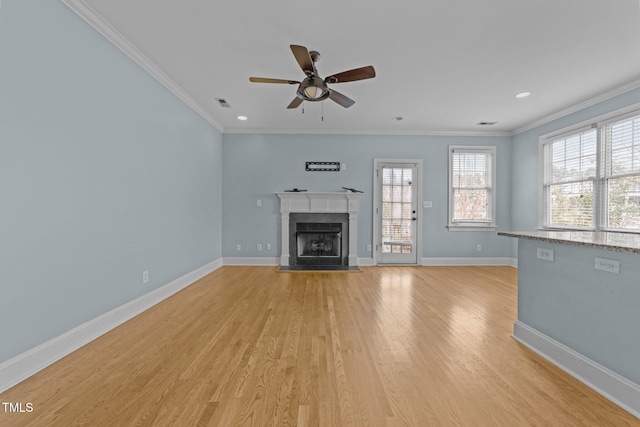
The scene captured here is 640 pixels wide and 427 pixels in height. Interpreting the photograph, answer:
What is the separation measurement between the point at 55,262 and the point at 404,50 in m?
3.53

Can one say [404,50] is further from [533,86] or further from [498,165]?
[498,165]

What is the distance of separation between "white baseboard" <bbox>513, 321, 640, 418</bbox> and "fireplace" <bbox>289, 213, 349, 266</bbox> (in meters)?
3.39

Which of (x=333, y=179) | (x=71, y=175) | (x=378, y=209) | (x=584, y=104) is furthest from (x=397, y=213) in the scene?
(x=71, y=175)

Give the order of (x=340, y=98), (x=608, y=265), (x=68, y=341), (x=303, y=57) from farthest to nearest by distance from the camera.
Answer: (x=340, y=98)
(x=303, y=57)
(x=68, y=341)
(x=608, y=265)

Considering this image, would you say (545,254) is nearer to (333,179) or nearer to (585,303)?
(585,303)

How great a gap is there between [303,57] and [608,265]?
2593 millimetres

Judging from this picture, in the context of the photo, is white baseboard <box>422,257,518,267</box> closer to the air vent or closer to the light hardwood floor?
the light hardwood floor

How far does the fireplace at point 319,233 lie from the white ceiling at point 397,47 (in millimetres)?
2093

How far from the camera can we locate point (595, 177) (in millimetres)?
3887

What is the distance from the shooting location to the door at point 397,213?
545 centimetres

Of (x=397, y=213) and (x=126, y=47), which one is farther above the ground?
(x=126, y=47)

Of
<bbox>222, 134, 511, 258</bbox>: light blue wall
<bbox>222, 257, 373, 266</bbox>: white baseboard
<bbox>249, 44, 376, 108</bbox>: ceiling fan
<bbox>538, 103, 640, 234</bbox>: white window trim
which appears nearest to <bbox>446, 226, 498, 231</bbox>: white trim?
<bbox>222, 134, 511, 258</bbox>: light blue wall

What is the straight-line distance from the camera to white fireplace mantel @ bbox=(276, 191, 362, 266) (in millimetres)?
5301

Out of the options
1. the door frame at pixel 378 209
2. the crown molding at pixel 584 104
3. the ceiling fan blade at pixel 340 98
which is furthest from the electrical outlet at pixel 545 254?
the door frame at pixel 378 209
